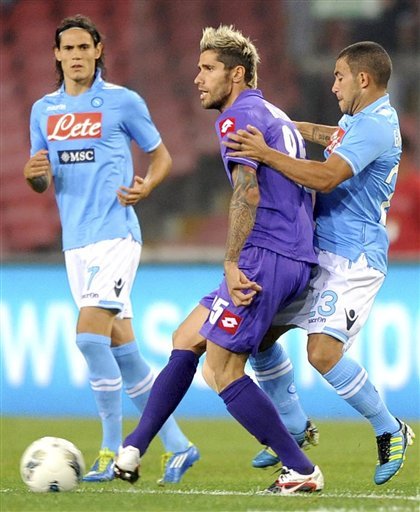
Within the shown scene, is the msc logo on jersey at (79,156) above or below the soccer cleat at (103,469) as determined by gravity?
above

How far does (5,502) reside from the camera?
17.5ft

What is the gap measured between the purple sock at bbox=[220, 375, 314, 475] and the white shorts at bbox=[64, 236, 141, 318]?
4.80 feet

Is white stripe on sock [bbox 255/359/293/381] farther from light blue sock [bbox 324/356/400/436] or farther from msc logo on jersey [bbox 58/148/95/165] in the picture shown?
msc logo on jersey [bbox 58/148/95/165]

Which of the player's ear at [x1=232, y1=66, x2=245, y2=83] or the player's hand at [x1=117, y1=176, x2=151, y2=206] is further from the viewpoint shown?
the player's hand at [x1=117, y1=176, x2=151, y2=206]

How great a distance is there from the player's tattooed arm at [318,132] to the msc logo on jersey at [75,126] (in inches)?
46.7

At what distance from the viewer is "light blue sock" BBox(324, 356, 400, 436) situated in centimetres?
591

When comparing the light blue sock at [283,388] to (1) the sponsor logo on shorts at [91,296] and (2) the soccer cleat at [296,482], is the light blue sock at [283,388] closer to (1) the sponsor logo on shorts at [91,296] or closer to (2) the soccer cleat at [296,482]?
(2) the soccer cleat at [296,482]

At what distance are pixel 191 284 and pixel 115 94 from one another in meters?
3.82

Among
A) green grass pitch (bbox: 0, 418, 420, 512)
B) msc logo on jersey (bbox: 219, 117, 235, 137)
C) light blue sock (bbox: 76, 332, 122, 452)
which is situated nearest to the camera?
green grass pitch (bbox: 0, 418, 420, 512)

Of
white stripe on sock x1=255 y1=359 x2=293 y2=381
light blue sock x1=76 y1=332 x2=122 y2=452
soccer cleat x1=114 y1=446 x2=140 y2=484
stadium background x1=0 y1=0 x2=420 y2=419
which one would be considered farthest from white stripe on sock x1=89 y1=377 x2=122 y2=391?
stadium background x1=0 y1=0 x2=420 y2=419

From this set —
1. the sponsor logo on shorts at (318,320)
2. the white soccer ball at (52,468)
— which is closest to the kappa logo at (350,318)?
the sponsor logo on shorts at (318,320)

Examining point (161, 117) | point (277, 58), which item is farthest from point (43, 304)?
point (277, 58)

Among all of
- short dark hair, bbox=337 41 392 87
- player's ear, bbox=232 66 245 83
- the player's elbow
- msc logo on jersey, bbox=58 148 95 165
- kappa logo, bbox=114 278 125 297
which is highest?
short dark hair, bbox=337 41 392 87

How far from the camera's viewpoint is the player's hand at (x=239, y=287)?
550cm
